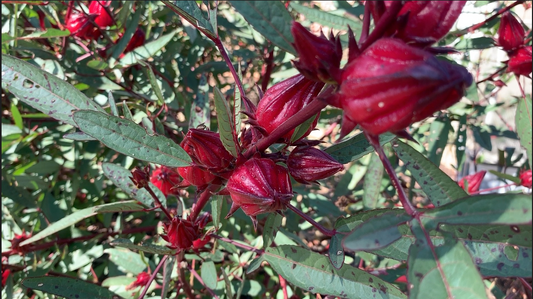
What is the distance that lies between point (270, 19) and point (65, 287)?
0.96m

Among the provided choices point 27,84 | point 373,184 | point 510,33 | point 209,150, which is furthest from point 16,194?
point 510,33

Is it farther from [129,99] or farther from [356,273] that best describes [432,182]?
[129,99]

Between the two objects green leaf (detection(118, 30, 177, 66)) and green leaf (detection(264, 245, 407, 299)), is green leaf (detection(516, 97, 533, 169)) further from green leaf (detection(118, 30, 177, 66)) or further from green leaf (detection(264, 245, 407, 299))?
green leaf (detection(118, 30, 177, 66))

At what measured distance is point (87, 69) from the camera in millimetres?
1727

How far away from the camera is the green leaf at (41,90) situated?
99cm

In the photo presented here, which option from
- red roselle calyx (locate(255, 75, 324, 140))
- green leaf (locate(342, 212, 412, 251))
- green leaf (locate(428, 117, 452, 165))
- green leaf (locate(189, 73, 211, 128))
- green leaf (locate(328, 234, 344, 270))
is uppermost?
red roselle calyx (locate(255, 75, 324, 140))

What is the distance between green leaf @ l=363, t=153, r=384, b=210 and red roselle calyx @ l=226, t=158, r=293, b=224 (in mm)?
940

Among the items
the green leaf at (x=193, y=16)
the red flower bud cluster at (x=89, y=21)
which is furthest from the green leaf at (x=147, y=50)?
the green leaf at (x=193, y=16)

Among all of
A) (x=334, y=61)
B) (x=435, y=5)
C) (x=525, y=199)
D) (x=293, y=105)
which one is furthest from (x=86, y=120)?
(x=525, y=199)

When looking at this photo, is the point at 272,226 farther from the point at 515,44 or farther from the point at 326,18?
the point at 515,44

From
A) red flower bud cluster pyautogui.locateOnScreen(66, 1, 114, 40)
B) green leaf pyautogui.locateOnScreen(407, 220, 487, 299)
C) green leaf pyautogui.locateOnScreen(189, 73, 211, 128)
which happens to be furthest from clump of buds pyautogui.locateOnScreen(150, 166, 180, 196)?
green leaf pyautogui.locateOnScreen(407, 220, 487, 299)

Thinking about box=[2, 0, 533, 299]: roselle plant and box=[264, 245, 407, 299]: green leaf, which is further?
box=[264, 245, 407, 299]: green leaf

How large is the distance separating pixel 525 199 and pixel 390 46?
280 millimetres

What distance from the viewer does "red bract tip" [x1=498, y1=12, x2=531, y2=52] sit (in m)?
1.54
